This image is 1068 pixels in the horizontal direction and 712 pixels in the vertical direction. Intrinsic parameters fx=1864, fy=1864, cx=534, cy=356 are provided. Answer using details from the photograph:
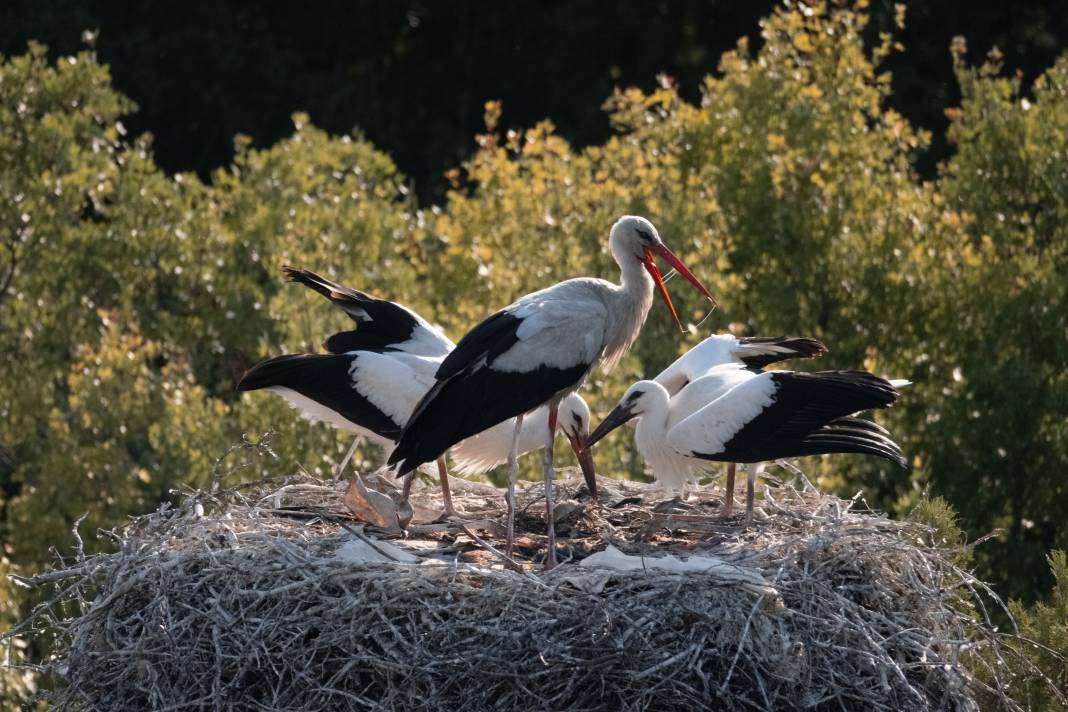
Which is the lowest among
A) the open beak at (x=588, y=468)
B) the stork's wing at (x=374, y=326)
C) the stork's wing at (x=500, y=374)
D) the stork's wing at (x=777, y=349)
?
the open beak at (x=588, y=468)

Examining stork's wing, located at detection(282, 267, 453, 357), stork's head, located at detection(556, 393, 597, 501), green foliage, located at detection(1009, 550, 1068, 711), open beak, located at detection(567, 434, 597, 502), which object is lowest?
green foliage, located at detection(1009, 550, 1068, 711)

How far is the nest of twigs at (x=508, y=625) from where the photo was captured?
21.9 feet

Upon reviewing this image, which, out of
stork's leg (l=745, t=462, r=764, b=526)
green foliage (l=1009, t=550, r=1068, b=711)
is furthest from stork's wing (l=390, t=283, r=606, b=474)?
green foliage (l=1009, t=550, r=1068, b=711)

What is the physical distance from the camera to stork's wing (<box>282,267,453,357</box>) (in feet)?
29.6

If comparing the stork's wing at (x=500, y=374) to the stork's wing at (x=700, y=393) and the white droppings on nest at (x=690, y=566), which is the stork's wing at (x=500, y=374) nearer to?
the stork's wing at (x=700, y=393)

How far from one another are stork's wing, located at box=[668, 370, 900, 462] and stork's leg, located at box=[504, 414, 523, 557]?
76 centimetres

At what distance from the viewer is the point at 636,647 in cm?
665

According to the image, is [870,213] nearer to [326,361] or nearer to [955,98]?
[326,361]

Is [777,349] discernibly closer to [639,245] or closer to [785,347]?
[785,347]

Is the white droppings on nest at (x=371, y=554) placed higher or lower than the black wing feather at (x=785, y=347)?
lower

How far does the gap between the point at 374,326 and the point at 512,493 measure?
1.67 metres

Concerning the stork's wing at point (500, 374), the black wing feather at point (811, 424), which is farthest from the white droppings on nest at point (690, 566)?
the stork's wing at point (500, 374)

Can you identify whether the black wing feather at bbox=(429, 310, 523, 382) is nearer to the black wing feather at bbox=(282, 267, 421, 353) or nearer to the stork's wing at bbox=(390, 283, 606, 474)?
the stork's wing at bbox=(390, 283, 606, 474)

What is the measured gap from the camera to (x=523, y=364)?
767 centimetres
